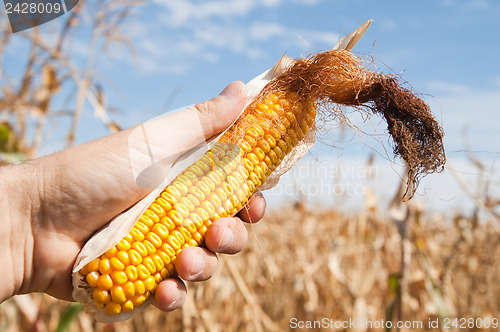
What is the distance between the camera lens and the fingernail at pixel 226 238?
5.54ft

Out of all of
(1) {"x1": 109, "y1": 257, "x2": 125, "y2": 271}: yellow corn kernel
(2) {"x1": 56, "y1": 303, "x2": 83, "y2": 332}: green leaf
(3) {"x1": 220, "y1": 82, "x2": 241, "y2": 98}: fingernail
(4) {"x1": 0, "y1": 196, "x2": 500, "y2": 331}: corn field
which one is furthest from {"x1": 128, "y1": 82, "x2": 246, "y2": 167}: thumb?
(2) {"x1": 56, "y1": 303, "x2": 83, "y2": 332}: green leaf

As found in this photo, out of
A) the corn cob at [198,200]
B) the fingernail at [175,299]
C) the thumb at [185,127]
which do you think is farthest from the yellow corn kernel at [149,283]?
the thumb at [185,127]

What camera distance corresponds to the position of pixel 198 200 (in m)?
1.57

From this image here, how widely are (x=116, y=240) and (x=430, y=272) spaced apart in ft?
8.37

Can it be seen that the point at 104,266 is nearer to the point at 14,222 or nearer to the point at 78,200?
the point at 78,200

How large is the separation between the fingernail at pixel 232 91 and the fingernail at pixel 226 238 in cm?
53

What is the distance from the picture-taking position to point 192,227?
1594mm

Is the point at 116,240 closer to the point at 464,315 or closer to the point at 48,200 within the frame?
the point at 48,200

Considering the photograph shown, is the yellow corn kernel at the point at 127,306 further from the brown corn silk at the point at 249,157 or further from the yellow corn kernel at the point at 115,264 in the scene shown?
the yellow corn kernel at the point at 115,264

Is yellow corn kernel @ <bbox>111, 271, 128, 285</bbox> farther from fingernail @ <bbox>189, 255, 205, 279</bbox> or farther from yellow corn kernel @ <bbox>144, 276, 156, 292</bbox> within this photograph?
fingernail @ <bbox>189, 255, 205, 279</bbox>

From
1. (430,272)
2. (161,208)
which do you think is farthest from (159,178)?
(430,272)

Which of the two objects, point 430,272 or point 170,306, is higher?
point 170,306

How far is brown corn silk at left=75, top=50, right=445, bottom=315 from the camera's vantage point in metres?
1.43

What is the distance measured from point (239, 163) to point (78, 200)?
24.4 inches
